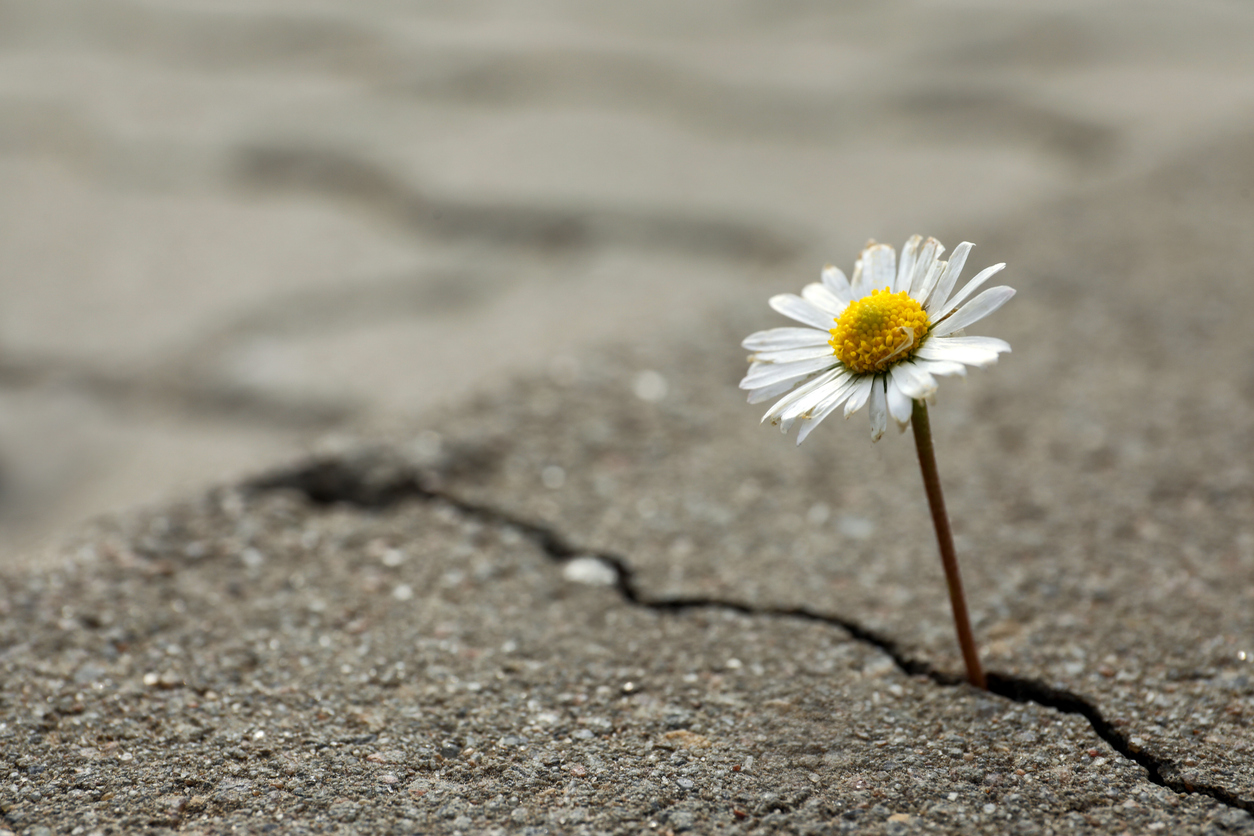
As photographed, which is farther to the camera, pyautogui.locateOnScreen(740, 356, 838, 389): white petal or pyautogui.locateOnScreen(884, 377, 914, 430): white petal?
pyautogui.locateOnScreen(740, 356, 838, 389): white petal

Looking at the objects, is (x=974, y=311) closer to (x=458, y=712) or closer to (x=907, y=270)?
(x=907, y=270)

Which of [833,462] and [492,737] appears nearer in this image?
[492,737]

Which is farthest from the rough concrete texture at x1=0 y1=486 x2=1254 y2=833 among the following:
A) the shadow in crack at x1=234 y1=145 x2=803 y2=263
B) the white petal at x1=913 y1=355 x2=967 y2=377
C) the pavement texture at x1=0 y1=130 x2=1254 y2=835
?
the shadow in crack at x1=234 y1=145 x2=803 y2=263

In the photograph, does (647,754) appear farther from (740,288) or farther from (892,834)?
(740,288)

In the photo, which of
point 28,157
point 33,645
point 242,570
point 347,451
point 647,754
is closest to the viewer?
point 647,754

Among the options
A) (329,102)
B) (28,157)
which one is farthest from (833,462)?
(28,157)

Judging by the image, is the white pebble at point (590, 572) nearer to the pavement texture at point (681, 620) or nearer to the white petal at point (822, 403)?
the pavement texture at point (681, 620)

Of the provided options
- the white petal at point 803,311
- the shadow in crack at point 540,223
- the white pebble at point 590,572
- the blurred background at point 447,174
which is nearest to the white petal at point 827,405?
the white petal at point 803,311

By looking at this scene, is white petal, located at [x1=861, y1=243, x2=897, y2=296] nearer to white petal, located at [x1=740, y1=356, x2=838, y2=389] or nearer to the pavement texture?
white petal, located at [x1=740, y1=356, x2=838, y2=389]
